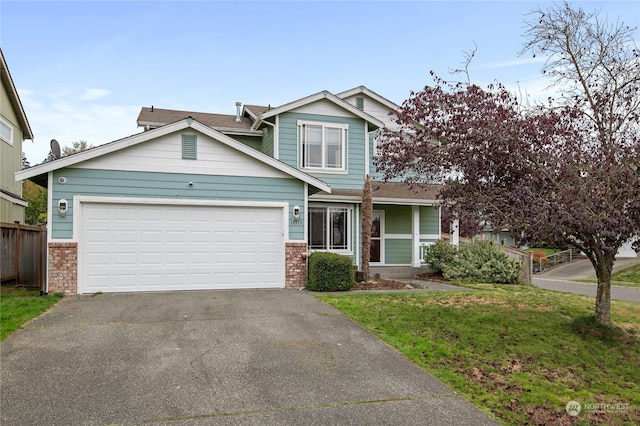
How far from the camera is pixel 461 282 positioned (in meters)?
14.6

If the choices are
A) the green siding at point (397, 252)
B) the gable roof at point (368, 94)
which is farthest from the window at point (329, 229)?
the gable roof at point (368, 94)

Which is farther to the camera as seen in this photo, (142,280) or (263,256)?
(263,256)

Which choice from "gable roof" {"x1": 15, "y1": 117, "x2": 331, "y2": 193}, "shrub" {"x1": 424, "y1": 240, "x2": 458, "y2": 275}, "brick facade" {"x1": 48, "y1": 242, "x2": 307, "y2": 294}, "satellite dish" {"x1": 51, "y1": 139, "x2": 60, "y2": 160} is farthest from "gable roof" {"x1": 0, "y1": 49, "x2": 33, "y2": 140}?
"shrub" {"x1": 424, "y1": 240, "x2": 458, "y2": 275}

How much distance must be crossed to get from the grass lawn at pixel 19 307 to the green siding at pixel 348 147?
26.9 feet

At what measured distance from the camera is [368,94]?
A: 17906 mm

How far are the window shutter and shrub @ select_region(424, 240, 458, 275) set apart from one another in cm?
931

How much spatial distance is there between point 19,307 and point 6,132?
423 inches

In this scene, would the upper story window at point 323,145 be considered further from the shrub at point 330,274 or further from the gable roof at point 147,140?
the shrub at point 330,274

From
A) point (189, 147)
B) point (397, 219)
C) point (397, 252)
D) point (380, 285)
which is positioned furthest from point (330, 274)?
point (397, 219)

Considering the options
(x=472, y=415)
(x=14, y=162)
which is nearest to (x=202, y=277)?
(x=472, y=415)

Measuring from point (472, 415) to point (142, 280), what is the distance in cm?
879

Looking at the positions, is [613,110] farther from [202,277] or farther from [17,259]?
[17,259]

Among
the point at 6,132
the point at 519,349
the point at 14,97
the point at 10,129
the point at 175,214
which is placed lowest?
the point at 519,349

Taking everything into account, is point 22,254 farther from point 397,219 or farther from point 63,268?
point 397,219
